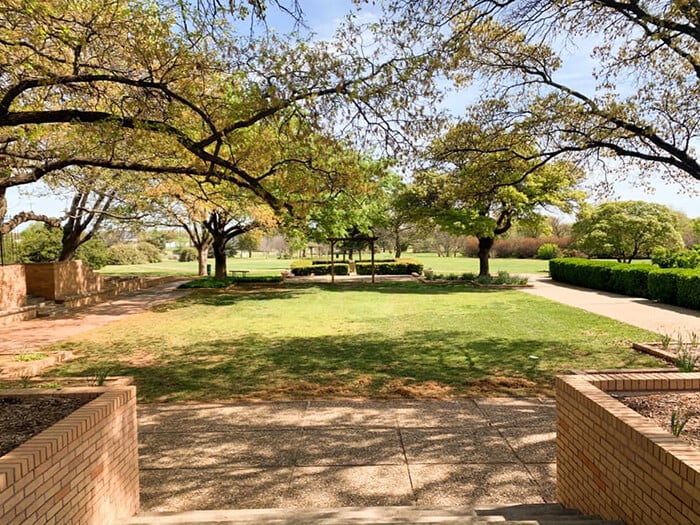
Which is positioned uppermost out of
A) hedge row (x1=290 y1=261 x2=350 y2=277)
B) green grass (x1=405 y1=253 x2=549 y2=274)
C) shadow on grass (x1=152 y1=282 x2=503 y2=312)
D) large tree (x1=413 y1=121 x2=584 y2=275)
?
large tree (x1=413 y1=121 x2=584 y2=275)

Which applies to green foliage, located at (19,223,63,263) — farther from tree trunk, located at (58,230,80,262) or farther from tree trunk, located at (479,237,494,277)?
tree trunk, located at (479,237,494,277)

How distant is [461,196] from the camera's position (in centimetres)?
1187

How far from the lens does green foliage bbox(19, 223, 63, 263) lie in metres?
28.9

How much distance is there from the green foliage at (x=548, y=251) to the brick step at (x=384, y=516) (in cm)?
5025

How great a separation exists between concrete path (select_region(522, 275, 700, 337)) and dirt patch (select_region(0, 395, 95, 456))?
11.4 meters

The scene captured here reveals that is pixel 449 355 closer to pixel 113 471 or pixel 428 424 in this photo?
pixel 428 424

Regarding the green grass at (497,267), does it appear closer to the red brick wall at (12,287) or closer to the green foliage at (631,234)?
the green foliage at (631,234)

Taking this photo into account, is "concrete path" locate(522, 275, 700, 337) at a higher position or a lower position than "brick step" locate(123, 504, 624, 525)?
lower

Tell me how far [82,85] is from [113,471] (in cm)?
767

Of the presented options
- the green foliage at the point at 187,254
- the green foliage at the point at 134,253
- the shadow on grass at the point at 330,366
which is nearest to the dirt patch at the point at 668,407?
the shadow on grass at the point at 330,366

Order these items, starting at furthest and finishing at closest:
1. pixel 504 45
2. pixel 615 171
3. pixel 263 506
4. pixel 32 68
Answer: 1. pixel 615 171
2. pixel 504 45
3. pixel 32 68
4. pixel 263 506

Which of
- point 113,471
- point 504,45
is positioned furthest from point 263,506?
point 504,45

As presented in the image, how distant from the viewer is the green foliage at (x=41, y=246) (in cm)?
2889

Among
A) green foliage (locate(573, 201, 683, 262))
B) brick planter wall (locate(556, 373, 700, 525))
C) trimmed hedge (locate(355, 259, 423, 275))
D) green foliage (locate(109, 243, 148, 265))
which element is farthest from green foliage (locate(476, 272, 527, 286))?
green foliage (locate(109, 243, 148, 265))
